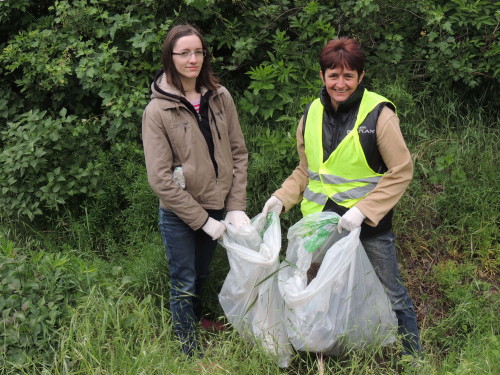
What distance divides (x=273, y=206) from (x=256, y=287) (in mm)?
434

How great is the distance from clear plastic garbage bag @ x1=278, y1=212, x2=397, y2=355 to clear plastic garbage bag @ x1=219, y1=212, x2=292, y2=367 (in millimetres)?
94

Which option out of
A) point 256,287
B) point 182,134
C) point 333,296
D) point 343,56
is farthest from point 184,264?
point 343,56

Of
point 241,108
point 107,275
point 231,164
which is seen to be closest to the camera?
point 231,164

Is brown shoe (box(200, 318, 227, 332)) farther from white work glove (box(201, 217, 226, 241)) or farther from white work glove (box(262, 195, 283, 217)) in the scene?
white work glove (box(262, 195, 283, 217))

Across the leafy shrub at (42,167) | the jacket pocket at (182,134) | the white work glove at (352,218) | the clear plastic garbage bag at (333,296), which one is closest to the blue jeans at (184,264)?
the jacket pocket at (182,134)

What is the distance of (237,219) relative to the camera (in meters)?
3.18

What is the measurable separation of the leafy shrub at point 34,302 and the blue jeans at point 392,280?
1593 mm

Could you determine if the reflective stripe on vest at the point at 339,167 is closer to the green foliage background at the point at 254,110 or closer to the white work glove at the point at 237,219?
the white work glove at the point at 237,219

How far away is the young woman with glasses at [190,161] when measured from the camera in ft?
9.60

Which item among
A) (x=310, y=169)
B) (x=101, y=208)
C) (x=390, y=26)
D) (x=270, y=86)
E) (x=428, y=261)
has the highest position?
(x=390, y=26)

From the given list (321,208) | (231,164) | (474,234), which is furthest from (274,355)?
(474,234)

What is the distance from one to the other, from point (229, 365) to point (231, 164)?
40.9 inches

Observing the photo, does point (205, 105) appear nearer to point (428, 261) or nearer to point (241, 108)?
point (241, 108)

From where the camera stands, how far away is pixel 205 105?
121 inches
